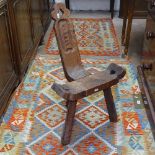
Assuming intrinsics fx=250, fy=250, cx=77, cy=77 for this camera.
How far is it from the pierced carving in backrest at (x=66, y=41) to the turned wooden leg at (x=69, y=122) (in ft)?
1.01

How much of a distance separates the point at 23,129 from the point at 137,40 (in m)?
2.02

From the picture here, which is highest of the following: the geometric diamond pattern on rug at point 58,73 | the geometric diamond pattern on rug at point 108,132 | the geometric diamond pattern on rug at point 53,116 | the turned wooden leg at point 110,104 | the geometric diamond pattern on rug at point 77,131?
the turned wooden leg at point 110,104

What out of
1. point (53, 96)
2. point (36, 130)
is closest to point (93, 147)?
point (36, 130)

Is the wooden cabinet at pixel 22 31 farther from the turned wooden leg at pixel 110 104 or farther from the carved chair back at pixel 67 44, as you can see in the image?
the turned wooden leg at pixel 110 104

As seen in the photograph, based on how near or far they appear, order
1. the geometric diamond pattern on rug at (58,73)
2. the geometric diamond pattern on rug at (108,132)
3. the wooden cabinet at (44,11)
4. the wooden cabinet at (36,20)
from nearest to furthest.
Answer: the geometric diamond pattern on rug at (108,132) < the geometric diamond pattern on rug at (58,73) < the wooden cabinet at (36,20) < the wooden cabinet at (44,11)

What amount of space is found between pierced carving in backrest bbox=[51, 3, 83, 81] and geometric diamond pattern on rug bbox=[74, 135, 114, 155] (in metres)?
0.45

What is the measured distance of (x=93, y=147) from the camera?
1581 mm

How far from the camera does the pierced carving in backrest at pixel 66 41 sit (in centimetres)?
175

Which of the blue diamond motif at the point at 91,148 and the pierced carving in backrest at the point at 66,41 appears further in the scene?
the pierced carving in backrest at the point at 66,41

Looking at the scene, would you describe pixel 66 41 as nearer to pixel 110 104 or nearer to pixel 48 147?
pixel 110 104

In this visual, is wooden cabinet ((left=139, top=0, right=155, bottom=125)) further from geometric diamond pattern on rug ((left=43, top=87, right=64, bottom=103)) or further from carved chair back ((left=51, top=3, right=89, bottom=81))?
geometric diamond pattern on rug ((left=43, top=87, right=64, bottom=103))

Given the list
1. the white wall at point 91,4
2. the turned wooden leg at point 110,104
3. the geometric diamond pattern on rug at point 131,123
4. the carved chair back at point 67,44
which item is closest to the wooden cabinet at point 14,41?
the carved chair back at point 67,44

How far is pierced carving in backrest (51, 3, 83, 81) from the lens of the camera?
175cm

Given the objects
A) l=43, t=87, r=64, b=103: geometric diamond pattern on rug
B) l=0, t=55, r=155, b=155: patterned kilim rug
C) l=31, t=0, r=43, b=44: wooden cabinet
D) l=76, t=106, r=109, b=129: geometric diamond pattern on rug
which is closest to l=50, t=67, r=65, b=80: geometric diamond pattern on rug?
l=0, t=55, r=155, b=155: patterned kilim rug
